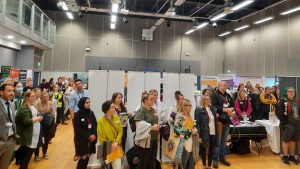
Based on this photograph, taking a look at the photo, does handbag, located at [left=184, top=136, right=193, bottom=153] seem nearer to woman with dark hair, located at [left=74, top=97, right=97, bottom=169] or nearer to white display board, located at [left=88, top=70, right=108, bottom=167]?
woman with dark hair, located at [left=74, top=97, right=97, bottom=169]

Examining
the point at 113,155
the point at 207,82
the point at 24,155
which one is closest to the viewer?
the point at 113,155

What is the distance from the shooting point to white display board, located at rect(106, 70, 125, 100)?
4.47 metres

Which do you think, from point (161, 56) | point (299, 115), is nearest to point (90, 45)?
point (161, 56)

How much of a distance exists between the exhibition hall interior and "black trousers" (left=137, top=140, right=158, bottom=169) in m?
0.02

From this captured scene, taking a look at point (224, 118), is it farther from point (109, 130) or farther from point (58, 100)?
point (58, 100)

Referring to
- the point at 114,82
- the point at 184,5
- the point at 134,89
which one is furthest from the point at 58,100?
the point at 184,5

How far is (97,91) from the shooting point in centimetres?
441

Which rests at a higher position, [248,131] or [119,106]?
[119,106]

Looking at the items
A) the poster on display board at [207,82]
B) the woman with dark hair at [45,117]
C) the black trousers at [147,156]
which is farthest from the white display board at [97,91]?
the poster on display board at [207,82]

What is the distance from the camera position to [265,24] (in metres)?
11.2

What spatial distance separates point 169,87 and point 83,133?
218 cm

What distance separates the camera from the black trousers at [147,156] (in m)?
3.38

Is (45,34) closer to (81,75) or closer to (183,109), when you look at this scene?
(81,75)

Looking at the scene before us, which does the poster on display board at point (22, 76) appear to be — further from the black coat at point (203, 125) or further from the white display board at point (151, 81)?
the black coat at point (203, 125)
